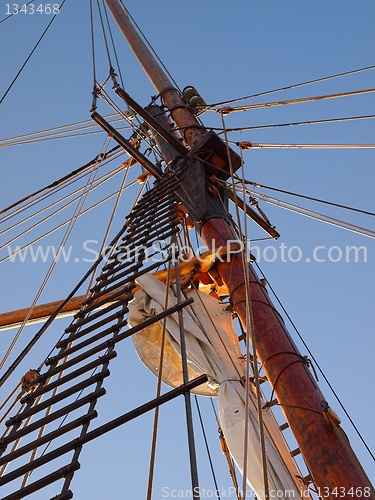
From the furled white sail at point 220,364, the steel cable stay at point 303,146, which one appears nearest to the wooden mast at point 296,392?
the furled white sail at point 220,364

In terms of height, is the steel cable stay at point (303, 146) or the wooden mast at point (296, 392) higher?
the steel cable stay at point (303, 146)

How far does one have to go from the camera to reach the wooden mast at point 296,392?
8.88 ft

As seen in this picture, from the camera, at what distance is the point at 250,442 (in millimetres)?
3518

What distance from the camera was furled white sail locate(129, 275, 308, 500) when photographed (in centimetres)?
339

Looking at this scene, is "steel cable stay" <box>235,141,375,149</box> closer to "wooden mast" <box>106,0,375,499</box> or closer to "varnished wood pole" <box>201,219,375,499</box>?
"wooden mast" <box>106,0,375,499</box>

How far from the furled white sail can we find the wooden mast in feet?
1.05

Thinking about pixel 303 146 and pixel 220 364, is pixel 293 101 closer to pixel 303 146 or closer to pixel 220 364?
pixel 303 146

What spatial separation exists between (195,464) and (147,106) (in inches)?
232

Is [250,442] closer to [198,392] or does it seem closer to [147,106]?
[198,392]

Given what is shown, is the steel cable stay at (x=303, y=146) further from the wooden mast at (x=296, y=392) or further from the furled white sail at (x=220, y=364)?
the furled white sail at (x=220, y=364)

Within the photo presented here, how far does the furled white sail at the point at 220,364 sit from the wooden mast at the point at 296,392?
0.32m

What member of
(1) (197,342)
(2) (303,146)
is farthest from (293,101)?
(1) (197,342)

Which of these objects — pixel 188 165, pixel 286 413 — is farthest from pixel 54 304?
pixel 286 413

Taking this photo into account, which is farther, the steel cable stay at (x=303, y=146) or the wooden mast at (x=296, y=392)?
the steel cable stay at (x=303, y=146)
